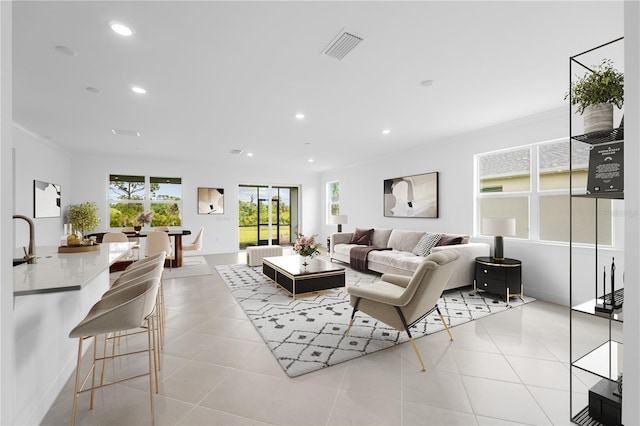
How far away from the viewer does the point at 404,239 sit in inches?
233

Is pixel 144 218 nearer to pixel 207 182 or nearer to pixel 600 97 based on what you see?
pixel 207 182

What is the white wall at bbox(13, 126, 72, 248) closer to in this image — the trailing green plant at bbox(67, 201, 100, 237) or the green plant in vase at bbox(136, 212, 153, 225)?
the trailing green plant at bbox(67, 201, 100, 237)

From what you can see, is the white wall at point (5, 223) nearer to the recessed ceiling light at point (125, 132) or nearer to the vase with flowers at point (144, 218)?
the recessed ceiling light at point (125, 132)

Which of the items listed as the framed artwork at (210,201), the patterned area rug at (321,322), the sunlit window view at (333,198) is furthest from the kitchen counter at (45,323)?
the sunlit window view at (333,198)

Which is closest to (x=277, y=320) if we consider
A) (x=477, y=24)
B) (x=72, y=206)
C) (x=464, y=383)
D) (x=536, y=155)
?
(x=464, y=383)

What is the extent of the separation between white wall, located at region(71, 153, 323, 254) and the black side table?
20.1ft

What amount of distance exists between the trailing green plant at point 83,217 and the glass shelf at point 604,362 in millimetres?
8138

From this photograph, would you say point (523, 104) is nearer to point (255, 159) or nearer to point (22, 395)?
point (22, 395)

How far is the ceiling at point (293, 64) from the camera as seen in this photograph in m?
2.06

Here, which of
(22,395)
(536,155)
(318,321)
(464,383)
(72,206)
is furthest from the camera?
(72,206)

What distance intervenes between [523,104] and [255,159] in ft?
19.0

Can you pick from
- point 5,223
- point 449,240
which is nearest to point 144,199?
point 449,240

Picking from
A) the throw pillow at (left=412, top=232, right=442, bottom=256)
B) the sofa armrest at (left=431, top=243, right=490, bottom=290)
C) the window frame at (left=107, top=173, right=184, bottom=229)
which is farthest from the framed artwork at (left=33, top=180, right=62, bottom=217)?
the sofa armrest at (left=431, top=243, right=490, bottom=290)

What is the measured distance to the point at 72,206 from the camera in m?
6.61
